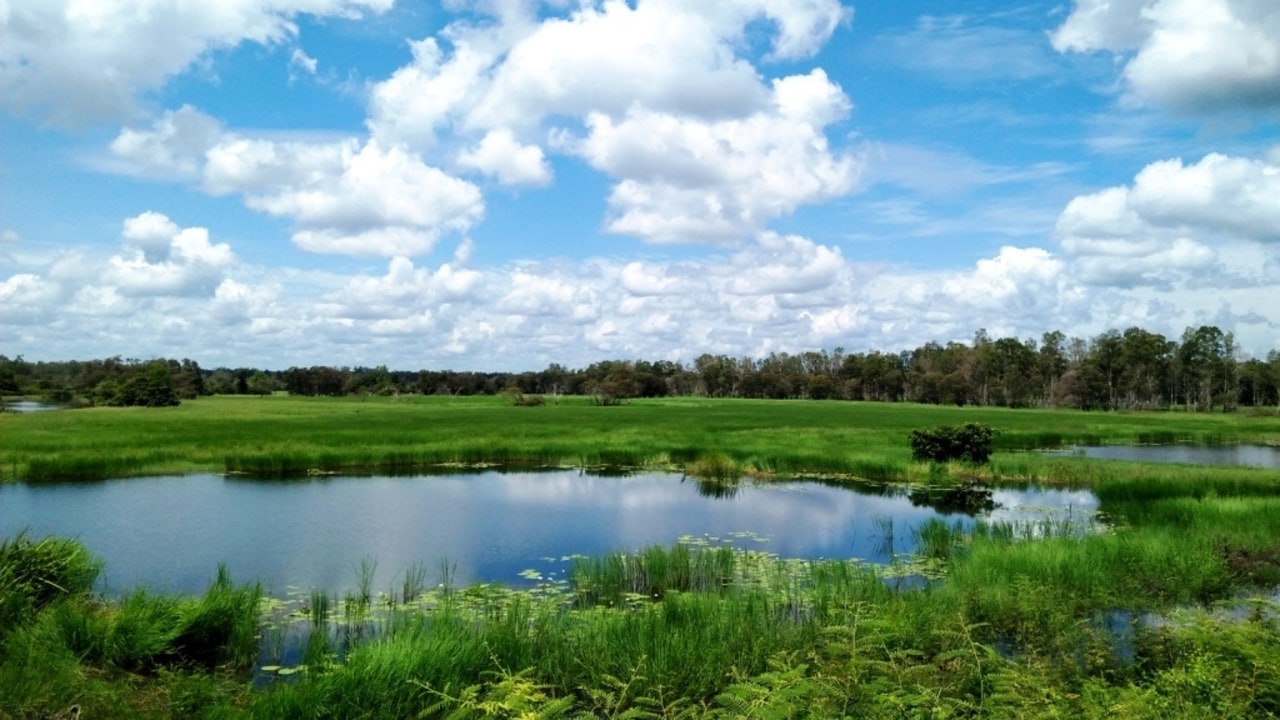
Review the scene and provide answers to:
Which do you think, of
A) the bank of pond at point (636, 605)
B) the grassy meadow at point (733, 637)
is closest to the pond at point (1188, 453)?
the bank of pond at point (636, 605)

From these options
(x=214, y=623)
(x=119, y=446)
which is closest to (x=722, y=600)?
(x=214, y=623)

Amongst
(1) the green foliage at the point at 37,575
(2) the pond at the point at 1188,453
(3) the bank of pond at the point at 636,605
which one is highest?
(1) the green foliage at the point at 37,575

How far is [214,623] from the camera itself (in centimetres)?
1052

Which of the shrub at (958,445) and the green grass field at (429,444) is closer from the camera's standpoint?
the green grass field at (429,444)

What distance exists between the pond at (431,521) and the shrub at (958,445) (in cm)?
402

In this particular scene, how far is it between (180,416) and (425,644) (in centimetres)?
5639

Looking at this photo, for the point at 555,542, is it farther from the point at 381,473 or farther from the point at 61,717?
the point at 381,473

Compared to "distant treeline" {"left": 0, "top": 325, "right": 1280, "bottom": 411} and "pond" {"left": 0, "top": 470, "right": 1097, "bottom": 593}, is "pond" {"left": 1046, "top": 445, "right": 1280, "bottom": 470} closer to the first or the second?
"pond" {"left": 0, "top": 470, "right": 1097, "bottom": 593}

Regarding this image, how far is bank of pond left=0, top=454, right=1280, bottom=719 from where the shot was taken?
7105mm

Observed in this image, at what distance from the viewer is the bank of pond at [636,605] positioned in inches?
280

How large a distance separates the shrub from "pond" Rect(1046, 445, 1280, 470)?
902 centimetres

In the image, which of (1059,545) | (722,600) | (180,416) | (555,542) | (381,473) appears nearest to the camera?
(722,600)

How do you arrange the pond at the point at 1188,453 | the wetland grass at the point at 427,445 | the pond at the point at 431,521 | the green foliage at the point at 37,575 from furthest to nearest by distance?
the pond at the point at 1188,453 < the wetland grass at the point at 427,445 < the pond at the point at 431,521 < the green foliage at the point at 37,575

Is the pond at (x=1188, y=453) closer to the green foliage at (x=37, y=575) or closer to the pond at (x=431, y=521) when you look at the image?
the pond at (x=431, y=521)
